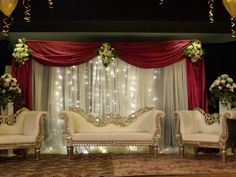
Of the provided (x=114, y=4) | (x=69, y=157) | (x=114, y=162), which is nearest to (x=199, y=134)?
(x=114, y=162)

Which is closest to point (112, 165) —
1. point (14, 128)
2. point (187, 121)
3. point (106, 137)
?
point (106, 137)

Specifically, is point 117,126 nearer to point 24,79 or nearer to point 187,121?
point 187,121

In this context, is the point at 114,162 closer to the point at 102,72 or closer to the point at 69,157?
the point at 69,157

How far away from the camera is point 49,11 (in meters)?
7.24

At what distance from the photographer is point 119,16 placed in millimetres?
7211

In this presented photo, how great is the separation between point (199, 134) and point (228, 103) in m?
1.04

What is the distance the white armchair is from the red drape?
63cm

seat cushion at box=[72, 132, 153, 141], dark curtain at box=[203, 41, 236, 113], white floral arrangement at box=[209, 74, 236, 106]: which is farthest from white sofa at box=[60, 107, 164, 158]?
dark curtain at box=[203, 41, 236, 113]

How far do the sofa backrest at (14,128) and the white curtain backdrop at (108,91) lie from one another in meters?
0.93

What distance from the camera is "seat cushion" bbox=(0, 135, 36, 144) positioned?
244 inches

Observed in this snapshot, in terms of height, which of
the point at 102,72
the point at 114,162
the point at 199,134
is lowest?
the point at 114,162

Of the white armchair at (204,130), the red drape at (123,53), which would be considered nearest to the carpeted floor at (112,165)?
the white armchair at (204,130)

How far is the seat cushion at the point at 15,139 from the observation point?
6.19 m

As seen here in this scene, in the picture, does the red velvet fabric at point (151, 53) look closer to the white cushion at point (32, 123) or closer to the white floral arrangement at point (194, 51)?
the white floral arrangement at point (194, 51)
